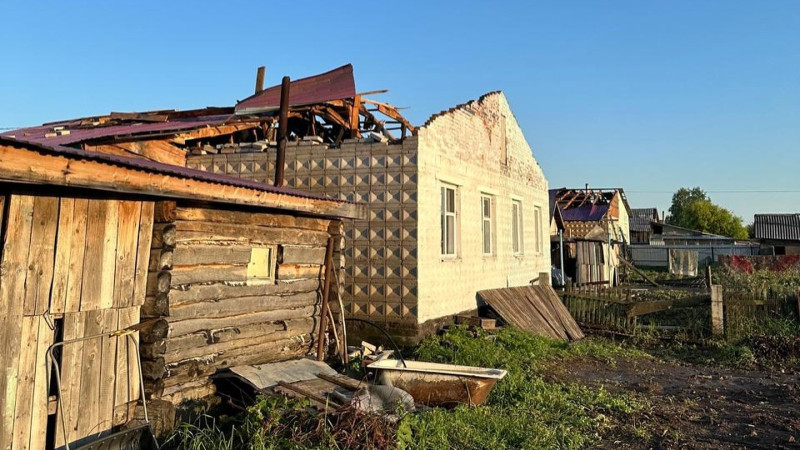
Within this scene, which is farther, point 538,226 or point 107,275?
point 538,226

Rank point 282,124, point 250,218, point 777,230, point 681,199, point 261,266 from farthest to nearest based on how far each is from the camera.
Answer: point 681,199
point 777,230
point 282,124
point 261,266
point 250,218

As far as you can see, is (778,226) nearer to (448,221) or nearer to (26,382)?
(448,221)

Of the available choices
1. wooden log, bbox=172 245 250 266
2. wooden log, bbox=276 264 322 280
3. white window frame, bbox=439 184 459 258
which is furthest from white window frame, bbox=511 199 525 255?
wooden log, bbox=172 245 250 266

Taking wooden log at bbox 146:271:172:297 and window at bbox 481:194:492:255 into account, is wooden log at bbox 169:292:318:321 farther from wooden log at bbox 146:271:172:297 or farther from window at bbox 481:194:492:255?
window at bbox 481:194:492:255

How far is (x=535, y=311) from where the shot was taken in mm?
12859

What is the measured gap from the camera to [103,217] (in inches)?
189

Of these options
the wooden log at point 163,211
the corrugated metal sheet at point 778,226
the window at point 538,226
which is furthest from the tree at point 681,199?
the wooden log at point 163,211

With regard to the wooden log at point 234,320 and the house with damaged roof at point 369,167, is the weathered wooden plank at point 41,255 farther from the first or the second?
the house with damaged roof at point 369,167

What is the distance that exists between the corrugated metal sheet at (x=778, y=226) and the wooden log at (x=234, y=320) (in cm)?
3566

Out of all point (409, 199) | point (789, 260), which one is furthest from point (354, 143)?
point (789, 260)

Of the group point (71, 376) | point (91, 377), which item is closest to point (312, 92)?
point (91, 377)

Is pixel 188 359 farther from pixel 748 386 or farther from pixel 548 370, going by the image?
pixel 748 386

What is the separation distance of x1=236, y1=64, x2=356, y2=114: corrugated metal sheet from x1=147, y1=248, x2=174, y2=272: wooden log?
15.4ft

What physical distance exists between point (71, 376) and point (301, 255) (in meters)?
3.34
